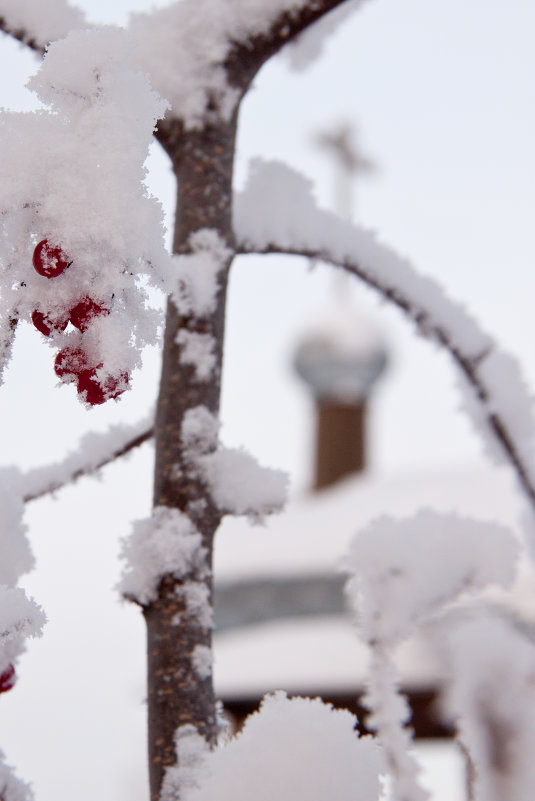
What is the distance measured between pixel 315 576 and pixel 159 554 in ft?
30.8

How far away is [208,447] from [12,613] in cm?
44

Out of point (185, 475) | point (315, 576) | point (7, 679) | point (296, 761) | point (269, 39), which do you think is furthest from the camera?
point (315, 576)

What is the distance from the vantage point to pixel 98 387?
740 millimetres

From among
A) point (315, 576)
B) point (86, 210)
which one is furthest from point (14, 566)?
point (315, 576)

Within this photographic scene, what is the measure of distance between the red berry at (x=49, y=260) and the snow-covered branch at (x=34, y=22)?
0.65 m

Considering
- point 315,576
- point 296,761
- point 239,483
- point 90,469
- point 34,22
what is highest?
point 315,576

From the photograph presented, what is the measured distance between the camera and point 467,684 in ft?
4.16

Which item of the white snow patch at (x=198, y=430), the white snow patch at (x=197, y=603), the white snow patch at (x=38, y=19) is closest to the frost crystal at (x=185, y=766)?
the white snow patch at (x=197, y=603)

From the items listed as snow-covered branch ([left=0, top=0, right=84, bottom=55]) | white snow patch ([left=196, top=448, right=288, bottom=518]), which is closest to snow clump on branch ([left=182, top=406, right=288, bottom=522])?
white snow patch ([left=196, top=448, right=288, bottom=518])

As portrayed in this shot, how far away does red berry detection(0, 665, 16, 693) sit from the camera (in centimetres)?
101

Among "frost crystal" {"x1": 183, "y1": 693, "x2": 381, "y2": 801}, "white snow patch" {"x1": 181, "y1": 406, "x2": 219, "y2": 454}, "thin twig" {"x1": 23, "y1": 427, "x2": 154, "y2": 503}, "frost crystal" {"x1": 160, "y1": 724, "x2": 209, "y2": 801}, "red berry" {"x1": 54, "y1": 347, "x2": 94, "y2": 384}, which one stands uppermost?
"thin twig" {"x1": 23, "y1": 427, "x2": 154, "y2": 503}

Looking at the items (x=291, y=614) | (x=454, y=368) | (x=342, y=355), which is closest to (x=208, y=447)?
(x=454, y=368)

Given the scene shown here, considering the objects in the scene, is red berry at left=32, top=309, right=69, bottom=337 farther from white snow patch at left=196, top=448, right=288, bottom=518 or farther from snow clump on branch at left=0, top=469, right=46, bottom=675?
white snow patch at left=196, top=448, right=288, bottom=518

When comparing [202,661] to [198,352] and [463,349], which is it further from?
[463,349]
